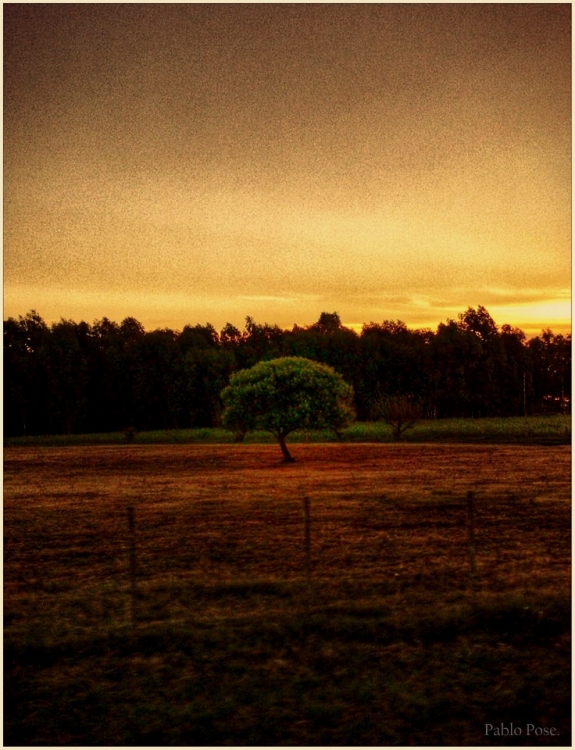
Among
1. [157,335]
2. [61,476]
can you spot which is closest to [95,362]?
[157,335]

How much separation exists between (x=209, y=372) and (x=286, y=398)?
269 ft

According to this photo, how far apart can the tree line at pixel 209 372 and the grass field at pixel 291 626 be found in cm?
9490

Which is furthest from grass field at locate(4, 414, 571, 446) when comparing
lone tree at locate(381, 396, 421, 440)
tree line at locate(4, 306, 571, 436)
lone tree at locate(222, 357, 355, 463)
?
tree line at locate(4, 306, 571, 436)

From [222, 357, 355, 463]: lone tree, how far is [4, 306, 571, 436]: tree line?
76.2 m

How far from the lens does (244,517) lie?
20188 millimetres

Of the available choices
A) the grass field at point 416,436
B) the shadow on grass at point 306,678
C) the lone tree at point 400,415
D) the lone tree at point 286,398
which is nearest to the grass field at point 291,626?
the shadow on grass at point 306,678

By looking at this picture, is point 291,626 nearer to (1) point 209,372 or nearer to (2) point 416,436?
(2) point 416,436

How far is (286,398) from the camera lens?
35531 millimetres

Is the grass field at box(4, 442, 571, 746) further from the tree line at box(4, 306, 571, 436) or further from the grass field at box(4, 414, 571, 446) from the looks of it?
the tree line at box(4, 306, 571, 436)

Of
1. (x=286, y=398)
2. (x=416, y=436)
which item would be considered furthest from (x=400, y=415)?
(x=286, y=398)

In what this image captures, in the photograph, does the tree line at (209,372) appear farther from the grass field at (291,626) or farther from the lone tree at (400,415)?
the grass field at (291,626)

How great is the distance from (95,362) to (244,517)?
107m

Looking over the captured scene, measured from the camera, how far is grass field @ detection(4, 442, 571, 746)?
6582 millimetres

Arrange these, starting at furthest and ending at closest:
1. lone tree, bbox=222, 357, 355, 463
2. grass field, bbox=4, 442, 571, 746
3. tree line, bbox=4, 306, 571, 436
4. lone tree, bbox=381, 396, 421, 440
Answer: tree line, bbox=4, 306, 571, 436, lone tree, bbox=381, 396, 421, 440, lone tree, bbox=222, 357, 355, 463, grass field, bbox=4, 442, 571, 746
